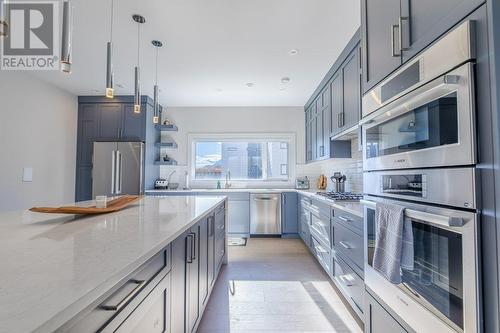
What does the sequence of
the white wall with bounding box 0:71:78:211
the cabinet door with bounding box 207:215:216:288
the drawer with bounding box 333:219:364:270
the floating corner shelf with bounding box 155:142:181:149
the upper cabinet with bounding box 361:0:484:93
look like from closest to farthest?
the upper cabinet with bounding box 361:0:484:93
the drawer with bounding box 333:219:364:270
the cabinet door with bounding box 207:215:216:288
the white wall with bounding box 0:71:78:211
the floating corner shelf with bounding box 155:142:181:149

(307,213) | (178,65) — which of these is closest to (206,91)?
(178,65)

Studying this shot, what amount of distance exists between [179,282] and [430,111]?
4.40ft

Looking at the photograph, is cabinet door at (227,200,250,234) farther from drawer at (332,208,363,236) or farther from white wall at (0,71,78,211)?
white wall at (0,71,78,211)

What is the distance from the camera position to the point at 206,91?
4148 millimetres

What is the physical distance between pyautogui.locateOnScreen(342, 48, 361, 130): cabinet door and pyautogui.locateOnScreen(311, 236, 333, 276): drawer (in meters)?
1.37

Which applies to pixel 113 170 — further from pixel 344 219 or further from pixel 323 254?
pixel 344 219

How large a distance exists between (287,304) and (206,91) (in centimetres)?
335

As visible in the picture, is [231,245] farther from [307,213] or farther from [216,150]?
[216,150]

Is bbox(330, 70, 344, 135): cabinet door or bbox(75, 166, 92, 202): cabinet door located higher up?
bbox(330, 70, 344, 135): cabinet door

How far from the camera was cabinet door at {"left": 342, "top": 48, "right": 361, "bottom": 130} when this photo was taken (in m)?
2.39

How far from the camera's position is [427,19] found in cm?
94

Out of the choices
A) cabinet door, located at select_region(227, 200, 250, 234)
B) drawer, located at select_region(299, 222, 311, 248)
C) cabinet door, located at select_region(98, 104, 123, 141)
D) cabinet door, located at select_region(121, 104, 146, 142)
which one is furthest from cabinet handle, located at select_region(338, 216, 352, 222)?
cabinet door, located at select_region(98, 104, 123, 141)

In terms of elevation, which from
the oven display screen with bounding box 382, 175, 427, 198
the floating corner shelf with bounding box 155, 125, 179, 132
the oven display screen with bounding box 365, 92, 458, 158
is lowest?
the oven display screen with bounding box 382, 175, 427, 198

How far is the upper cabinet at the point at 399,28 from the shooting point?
2.75 feet
